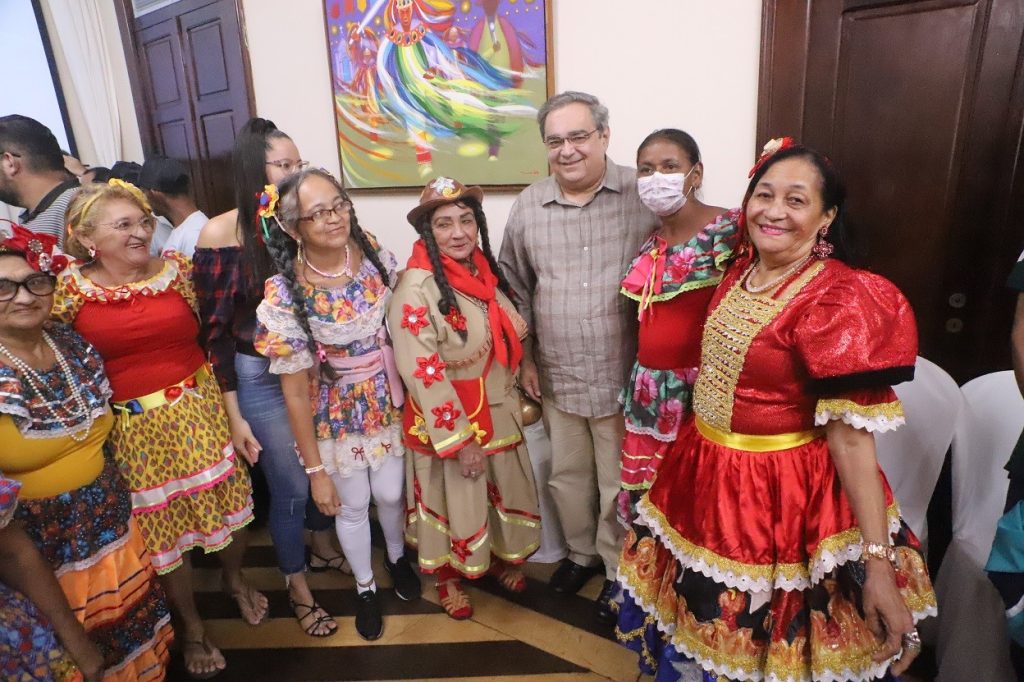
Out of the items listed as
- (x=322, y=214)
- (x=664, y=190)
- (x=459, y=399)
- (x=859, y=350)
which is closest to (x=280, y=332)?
(x=322, y=214)

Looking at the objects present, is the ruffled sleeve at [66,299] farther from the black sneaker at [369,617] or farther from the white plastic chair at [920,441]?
the white plastic chair at [920,441]

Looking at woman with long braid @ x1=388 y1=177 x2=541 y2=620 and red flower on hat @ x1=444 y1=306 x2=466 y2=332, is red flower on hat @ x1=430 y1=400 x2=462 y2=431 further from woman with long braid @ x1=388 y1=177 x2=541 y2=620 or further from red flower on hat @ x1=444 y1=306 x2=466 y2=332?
red flower on hat @ x1=444 y1=306 x2=466 y2=332

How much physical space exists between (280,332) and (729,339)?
1213 millimetres

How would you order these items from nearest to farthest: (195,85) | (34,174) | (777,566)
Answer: (777,566), (34,174), (195,85)

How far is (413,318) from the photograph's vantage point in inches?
70.6

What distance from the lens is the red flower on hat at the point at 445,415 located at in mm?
1848

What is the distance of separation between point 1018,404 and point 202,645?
266 centimetres

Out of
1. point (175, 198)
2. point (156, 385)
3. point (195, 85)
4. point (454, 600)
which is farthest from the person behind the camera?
point (195, 85)

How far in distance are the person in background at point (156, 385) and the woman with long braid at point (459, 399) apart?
23.7 inches

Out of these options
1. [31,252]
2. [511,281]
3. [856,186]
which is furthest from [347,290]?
[856,186]

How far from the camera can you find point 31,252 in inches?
55.7

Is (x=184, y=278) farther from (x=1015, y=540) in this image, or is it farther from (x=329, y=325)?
(x=1015, y=540)

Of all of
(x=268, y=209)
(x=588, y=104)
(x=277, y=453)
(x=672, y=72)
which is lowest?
(x=277, y=453)

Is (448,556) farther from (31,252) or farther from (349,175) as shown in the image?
(349,175)
